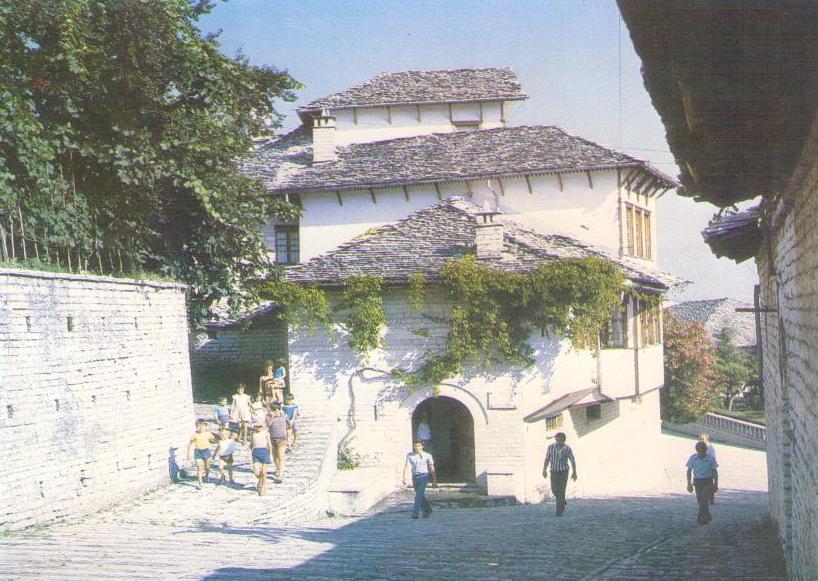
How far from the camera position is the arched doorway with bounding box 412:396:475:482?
24.2 m

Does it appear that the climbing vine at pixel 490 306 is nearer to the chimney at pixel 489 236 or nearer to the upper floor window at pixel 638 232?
the chimney at pixel 489 236

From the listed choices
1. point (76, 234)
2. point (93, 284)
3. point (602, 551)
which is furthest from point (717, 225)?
point (76, 234)

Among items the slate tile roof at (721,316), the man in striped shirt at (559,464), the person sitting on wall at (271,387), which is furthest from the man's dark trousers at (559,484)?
the slate tile roof at (721,316)

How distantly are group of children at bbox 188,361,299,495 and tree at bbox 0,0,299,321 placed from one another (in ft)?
11.7

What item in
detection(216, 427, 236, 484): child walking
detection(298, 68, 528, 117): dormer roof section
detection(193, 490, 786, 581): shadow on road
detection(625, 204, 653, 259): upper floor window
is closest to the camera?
detection(193, 490, 786, 581): shadow on road

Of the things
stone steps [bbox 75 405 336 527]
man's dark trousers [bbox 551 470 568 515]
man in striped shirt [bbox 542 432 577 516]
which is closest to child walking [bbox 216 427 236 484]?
stone steps [bbox 75 405 336 527]

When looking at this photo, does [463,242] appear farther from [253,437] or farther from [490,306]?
[253,437]

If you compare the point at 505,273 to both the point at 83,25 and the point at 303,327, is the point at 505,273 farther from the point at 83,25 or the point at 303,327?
the point at 83,25

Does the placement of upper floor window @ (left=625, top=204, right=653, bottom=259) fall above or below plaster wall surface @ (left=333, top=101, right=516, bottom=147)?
below

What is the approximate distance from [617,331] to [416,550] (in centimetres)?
1502

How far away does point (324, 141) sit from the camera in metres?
31.5

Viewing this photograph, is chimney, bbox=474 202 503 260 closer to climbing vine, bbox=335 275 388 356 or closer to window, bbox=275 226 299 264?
climbing vine, bbox=335 275 388 356

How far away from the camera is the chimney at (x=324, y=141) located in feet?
103

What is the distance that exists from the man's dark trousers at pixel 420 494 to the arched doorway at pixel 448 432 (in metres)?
6.06
